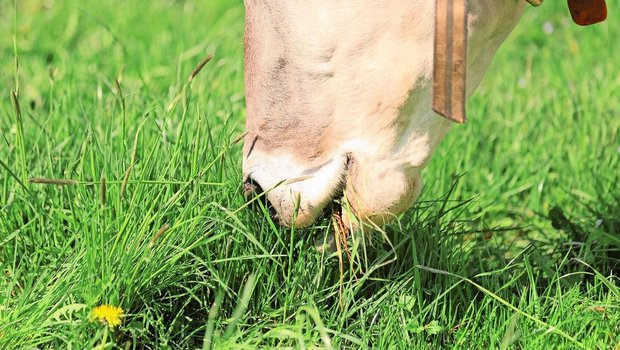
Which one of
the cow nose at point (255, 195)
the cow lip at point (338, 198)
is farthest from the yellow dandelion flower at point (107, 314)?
the cow lip at point (338, 198)

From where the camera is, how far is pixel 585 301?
2289 mm

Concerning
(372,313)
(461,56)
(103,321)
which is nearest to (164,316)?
(103,321)

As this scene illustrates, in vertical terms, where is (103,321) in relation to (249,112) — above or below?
below

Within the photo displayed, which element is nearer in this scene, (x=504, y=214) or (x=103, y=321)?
(x=103, y=321)

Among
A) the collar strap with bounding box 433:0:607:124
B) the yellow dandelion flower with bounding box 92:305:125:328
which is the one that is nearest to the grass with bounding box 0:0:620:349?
the yellow dandelion flower with bounding box 92:305:125:328

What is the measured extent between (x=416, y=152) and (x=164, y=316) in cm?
64

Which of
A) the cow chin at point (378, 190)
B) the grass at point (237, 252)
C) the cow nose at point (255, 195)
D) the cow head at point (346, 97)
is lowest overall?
the grass at point (237, 252)

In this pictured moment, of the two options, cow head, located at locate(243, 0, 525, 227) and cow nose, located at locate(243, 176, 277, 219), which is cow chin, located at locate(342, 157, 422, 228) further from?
cow nose, located at locate(243, 176, 277, 219)

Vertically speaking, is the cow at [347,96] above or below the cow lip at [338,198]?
above

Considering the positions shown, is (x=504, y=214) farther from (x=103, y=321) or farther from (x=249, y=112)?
(x=103, y=321)

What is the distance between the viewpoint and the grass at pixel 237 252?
204cm

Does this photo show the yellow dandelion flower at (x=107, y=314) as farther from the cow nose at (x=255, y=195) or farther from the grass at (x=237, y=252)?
Answer: the cow nose at (x=255, y=195)

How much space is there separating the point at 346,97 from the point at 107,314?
0.58 metres

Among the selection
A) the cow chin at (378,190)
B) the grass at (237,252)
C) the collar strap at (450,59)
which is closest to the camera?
the collar strap at (450,59)
